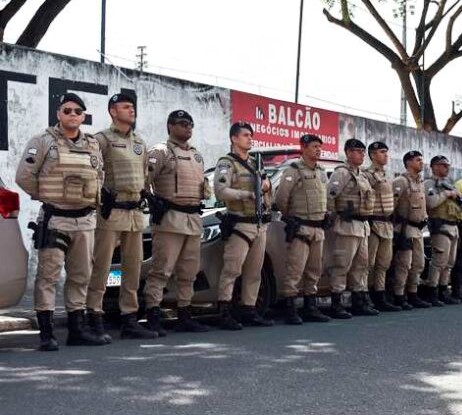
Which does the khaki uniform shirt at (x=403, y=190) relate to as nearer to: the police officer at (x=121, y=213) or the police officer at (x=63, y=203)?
the police officer at (x=121, y=213)

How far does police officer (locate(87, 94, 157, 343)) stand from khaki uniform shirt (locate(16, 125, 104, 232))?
0.44 metres

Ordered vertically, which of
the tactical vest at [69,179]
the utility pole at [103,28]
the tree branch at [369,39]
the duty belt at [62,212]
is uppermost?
the tree branch at [369,39]

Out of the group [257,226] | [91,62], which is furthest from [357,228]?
[91,62]

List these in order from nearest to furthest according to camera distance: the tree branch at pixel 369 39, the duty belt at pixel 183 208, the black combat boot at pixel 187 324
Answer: the duty belt at pixel 183 208 < the black combat boot at pixel 187 324 < the tree branch at pixel 369 39

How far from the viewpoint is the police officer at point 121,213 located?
24.5ft

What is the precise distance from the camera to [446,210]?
11.3 metres

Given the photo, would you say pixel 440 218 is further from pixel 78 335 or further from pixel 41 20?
pixel 41 20

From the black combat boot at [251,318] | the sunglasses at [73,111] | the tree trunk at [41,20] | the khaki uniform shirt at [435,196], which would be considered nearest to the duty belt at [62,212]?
the sunglasses at [73,111]

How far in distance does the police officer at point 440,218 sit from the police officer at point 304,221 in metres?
2.57

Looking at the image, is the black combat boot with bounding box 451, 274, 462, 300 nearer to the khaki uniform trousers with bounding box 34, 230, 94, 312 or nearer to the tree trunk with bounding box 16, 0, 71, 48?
the khaki uniform trousers with bounding box 34, 230, 94, 312

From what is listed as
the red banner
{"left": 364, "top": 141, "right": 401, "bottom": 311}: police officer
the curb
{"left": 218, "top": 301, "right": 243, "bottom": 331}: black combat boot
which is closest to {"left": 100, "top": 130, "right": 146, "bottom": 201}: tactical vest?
{"left": 218, "top": 301, "right": 243, "bottom": 331}: black combat boot

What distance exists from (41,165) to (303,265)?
3104 millimetres

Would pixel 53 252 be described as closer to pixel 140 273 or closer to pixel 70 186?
pixel 70 186

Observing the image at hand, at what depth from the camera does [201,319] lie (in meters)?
9.42
